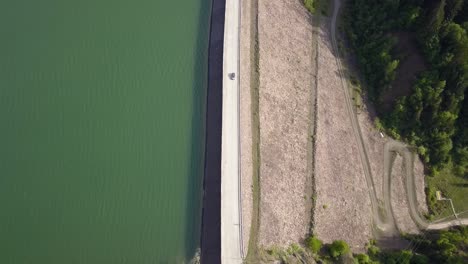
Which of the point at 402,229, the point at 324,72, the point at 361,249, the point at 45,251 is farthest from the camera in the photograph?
the point at 324,72

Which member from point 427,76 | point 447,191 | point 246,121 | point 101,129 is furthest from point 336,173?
point 101,129

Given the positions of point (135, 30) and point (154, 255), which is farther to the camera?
point (135, 30)

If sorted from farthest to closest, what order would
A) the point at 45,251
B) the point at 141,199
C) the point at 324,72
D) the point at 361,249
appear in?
the point at 324,72, the point at 361,249, the point at 141,199, the point at 45,251

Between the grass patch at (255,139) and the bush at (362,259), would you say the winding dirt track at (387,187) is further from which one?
the grass patch at (255,139)

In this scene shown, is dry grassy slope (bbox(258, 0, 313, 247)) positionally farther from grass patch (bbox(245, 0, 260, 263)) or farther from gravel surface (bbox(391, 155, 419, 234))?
gravel surface (bbox(391, 155, 419, 234))

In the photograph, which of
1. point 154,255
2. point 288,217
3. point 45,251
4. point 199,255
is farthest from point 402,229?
point 45,251

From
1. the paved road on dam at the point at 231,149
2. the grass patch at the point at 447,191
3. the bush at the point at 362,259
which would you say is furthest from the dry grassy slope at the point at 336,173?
the paved road on dam at the point at 231,149

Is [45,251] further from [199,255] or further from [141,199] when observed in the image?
[199,255]
